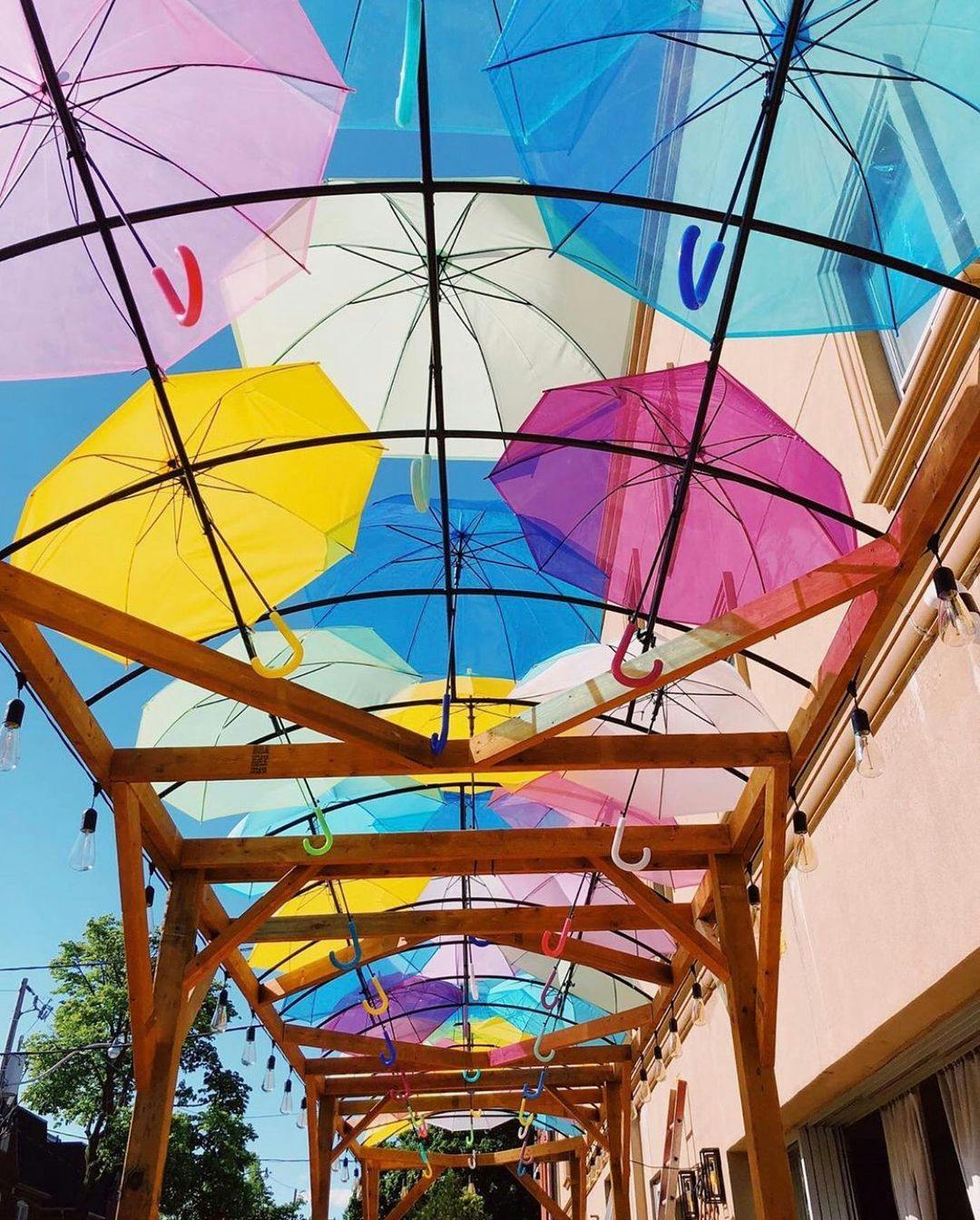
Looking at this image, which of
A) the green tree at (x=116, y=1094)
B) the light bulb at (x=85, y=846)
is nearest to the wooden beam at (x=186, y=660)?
the light bulb at (x=85, y=846)

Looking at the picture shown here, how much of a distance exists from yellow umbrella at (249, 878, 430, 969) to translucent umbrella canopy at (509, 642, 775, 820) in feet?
8.39

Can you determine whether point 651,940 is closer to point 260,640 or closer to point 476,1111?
point 260,640

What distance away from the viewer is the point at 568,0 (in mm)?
3928

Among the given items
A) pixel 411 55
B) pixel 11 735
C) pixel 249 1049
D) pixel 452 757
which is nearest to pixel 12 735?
pixel 11 735

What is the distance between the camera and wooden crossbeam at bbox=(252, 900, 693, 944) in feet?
30.5

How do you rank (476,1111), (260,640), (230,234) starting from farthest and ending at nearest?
(476,1111) → (260,640) → (230,234)

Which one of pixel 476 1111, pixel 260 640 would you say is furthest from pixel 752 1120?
pixel 476 1111

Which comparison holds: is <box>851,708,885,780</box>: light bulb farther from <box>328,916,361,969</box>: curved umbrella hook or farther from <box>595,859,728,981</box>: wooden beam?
<box>328,916,361,969</box>: curved umbrella hook

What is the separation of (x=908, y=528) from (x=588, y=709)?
191cm

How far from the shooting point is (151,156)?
4.51 meters

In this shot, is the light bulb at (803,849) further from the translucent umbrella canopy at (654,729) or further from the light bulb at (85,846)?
the light bulb at (85,846)

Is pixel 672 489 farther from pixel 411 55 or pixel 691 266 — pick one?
pixel 411 55

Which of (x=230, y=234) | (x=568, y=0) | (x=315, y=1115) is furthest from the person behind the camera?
(x=315, y=1115)

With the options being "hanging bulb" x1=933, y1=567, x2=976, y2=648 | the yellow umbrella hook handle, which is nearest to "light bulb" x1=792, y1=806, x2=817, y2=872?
"hanging bulb" x1=933, y1=567, x2=976, y2=648
